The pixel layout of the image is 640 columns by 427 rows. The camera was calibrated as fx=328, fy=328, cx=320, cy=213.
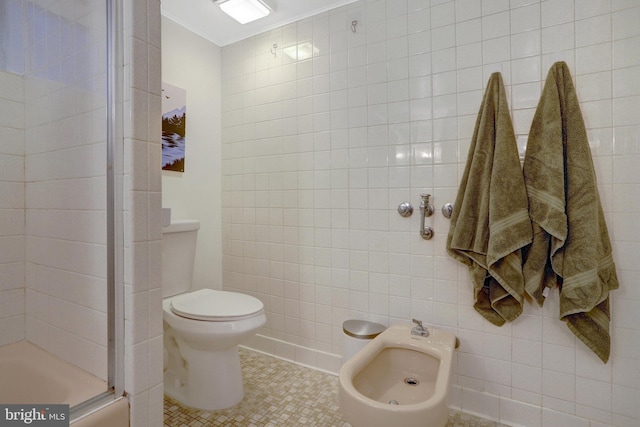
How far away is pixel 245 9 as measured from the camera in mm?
1875

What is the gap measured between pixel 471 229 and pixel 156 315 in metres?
1.29

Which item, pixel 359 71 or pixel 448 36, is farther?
pixel 359 71

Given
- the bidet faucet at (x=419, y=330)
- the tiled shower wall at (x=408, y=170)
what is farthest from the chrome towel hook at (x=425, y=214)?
the bidet faucet at (x=419, y=330)

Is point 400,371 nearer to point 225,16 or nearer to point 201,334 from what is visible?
point 201,334

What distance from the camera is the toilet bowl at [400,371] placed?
1.06 metres

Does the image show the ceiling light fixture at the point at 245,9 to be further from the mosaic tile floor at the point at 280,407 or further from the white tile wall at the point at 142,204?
the mosaic tile floor at the point at 280,407

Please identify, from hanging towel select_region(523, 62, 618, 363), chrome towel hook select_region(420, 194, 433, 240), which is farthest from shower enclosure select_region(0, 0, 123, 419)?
hanging towel select_region(523, 62, 618, 363)

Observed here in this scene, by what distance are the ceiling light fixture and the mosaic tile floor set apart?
6.92 feet

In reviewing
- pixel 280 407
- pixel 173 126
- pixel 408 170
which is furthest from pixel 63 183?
pixel 408 170

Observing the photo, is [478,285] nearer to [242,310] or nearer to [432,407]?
[432,407]

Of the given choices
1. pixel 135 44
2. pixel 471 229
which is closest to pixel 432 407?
pixel 471 229

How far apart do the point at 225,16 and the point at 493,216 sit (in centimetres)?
191

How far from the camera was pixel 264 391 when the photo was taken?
1.75 metres

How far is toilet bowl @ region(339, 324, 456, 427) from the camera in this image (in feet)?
3.47
